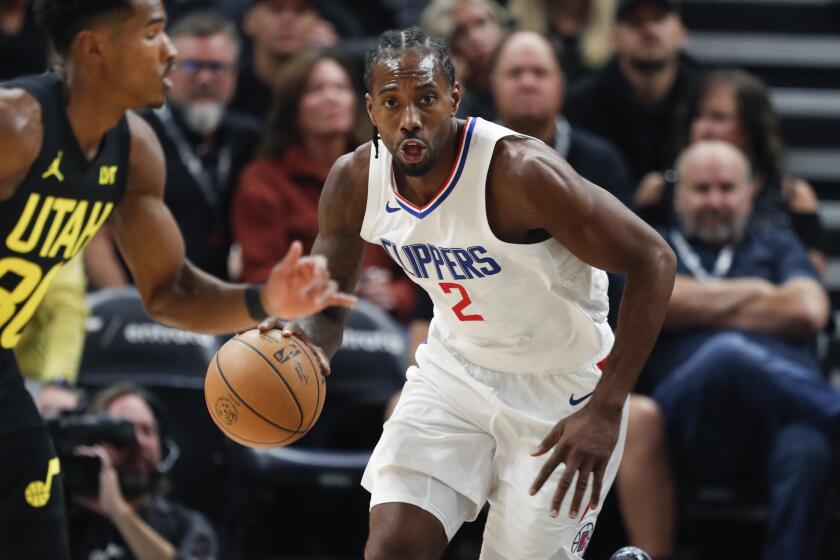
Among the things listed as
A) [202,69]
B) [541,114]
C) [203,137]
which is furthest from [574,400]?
[202,69]

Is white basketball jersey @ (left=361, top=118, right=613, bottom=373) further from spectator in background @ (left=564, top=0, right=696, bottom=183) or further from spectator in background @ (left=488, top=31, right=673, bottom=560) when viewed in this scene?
spectator in background @ (left=564, top=0, right=696, bottom=183)

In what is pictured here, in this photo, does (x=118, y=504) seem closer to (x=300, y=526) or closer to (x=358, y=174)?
(x=300, y=526)

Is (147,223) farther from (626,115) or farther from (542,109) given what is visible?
(626,115)

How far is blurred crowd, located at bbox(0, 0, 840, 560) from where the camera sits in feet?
17.8

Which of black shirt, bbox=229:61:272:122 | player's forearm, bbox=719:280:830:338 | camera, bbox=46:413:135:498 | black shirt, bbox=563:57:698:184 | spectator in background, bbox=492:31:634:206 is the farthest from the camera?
black shirt, bbox=229:61:272:122

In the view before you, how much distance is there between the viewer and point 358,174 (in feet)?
12.3

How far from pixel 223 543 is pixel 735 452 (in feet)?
7.15

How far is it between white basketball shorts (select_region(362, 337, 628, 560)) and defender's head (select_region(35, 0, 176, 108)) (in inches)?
47.5

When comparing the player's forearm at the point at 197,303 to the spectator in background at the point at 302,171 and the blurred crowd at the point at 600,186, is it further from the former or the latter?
the spectator in background at the point at 302,171

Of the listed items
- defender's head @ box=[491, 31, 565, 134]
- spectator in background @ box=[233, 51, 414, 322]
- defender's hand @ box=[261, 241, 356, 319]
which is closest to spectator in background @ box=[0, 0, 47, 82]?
spectator in background @ box=[233, 51, 414, 322]

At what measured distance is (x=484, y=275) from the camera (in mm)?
3594

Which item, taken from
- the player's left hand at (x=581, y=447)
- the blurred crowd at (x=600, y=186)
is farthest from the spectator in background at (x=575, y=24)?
the player's left hand at (x=581, y=447)

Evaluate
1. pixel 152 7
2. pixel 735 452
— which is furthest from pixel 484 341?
pixel 735 452

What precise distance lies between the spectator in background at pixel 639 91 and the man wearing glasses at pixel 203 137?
1838 mm
